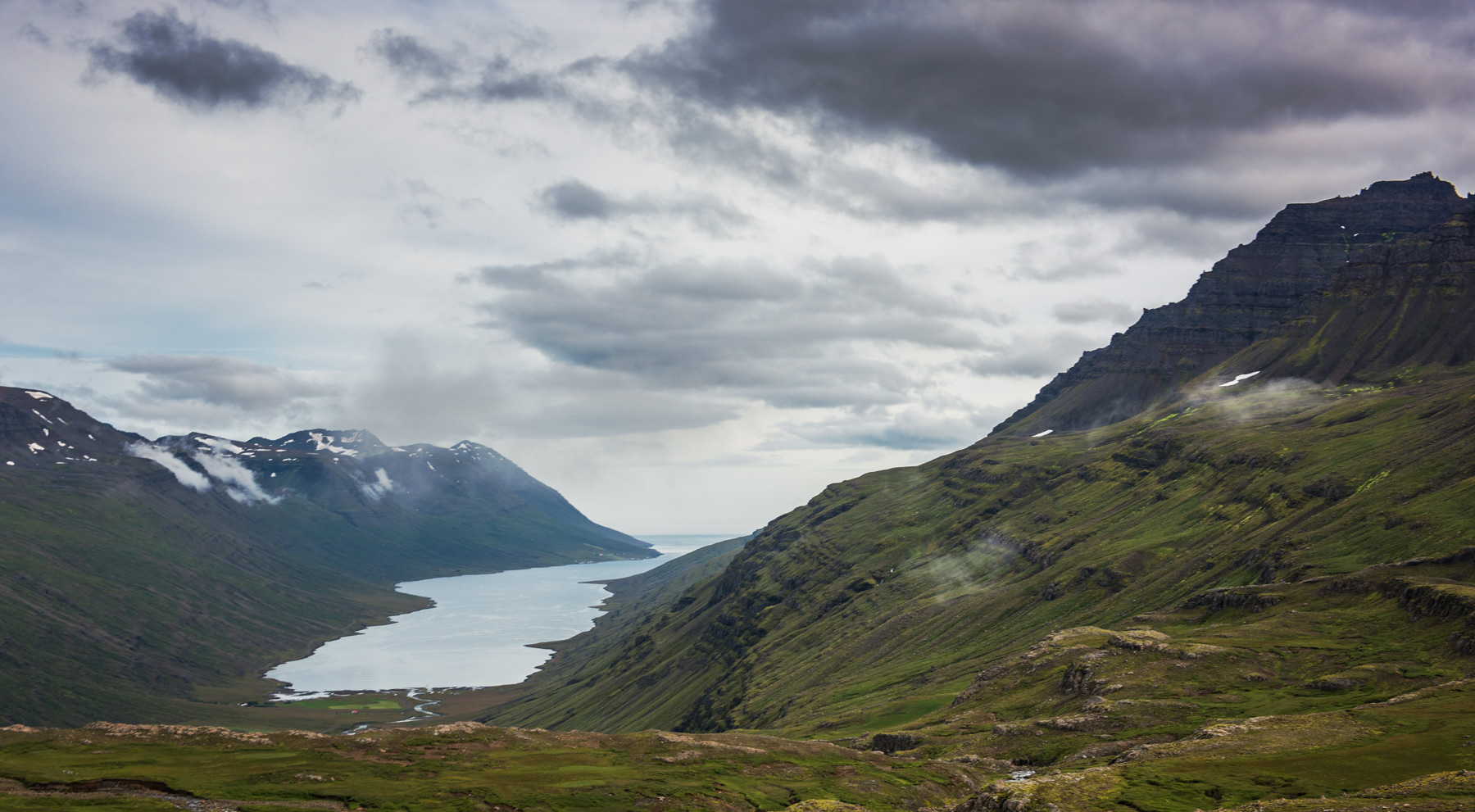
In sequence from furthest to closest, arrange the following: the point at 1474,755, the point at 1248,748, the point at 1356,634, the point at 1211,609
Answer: the point at 1211,609
the point at 1356,634
the point at 1248,748
the point at 1474,755

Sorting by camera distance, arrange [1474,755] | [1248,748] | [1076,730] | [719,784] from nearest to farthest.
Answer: [1474,755], [1248,748], [719,784], [1076,730]

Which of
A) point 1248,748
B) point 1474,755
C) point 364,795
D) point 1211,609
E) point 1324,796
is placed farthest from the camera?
point 1211,609

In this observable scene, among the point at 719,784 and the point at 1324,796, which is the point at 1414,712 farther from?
the point at 719,784

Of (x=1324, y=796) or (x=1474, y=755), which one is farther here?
(x=1474, y=755)

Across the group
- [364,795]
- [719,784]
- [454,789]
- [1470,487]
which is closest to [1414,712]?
[719,784]

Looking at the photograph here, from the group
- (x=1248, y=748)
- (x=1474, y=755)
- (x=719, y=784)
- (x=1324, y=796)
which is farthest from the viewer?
(x=719, y=784)

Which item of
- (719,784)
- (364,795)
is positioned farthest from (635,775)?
(364,795)

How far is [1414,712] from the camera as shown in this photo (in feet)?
284

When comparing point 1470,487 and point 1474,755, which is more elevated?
point 1470,487

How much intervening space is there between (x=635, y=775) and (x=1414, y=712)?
78.3 meters

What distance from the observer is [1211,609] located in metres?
168

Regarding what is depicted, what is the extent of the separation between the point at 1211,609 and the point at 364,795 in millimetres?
154104

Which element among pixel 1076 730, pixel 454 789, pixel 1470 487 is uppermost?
pixel 1470 487

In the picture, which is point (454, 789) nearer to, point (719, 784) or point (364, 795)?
point (364, 795)
